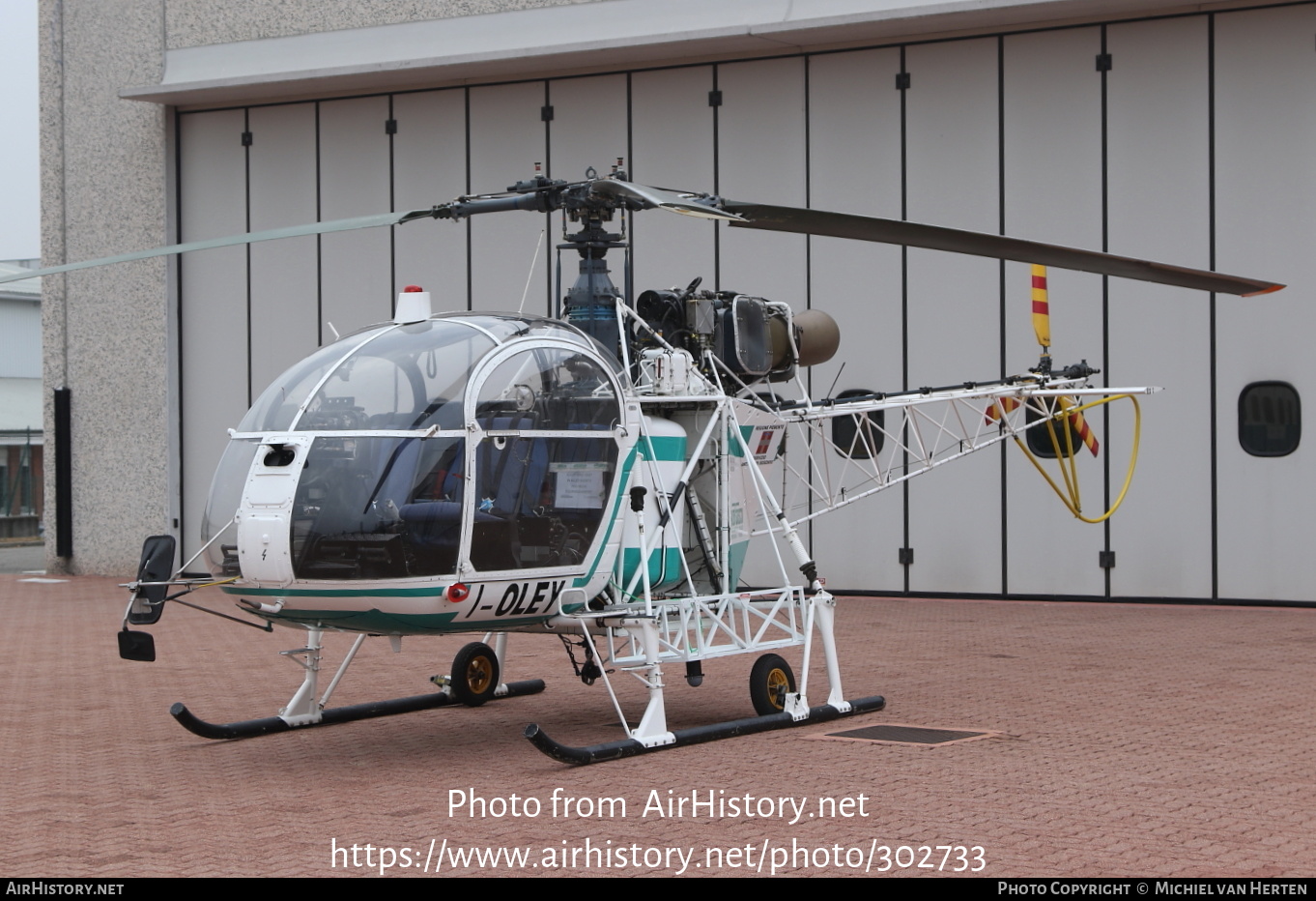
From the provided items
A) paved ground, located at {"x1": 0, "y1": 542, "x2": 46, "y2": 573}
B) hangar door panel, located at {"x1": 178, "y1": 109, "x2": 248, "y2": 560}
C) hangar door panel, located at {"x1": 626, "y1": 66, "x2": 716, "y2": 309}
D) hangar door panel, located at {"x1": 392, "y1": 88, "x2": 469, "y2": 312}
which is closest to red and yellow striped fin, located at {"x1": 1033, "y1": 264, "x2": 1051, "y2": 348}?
hangar door panel, located at {"x1": 626, "y1": 66, "x2": 716, "y2": 309}

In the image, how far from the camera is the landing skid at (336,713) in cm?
891

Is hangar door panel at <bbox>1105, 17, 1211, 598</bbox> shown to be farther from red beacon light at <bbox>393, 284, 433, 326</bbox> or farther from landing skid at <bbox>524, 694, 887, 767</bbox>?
red beacon light at <bbox>393, 284, 433, 326</bbox>

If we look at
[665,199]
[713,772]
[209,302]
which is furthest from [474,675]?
[209,302]

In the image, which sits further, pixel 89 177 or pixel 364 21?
pixel 89 177

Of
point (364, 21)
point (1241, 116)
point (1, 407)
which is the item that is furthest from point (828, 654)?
point (1, 407)

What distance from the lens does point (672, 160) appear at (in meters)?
18.6

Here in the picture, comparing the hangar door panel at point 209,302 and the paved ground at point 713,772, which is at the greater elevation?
the hangar door panel at point 209,302

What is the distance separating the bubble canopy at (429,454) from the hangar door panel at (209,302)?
13.2 m

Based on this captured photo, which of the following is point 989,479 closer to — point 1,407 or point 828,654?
point 828,654

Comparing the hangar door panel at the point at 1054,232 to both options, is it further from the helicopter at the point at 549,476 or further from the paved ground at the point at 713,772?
the helicopter at the point at 549,476

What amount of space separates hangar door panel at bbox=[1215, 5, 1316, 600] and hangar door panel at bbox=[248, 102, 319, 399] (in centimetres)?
1129

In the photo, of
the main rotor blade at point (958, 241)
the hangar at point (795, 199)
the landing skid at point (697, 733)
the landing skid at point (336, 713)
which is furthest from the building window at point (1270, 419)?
the landing skid at point (336, 713)
